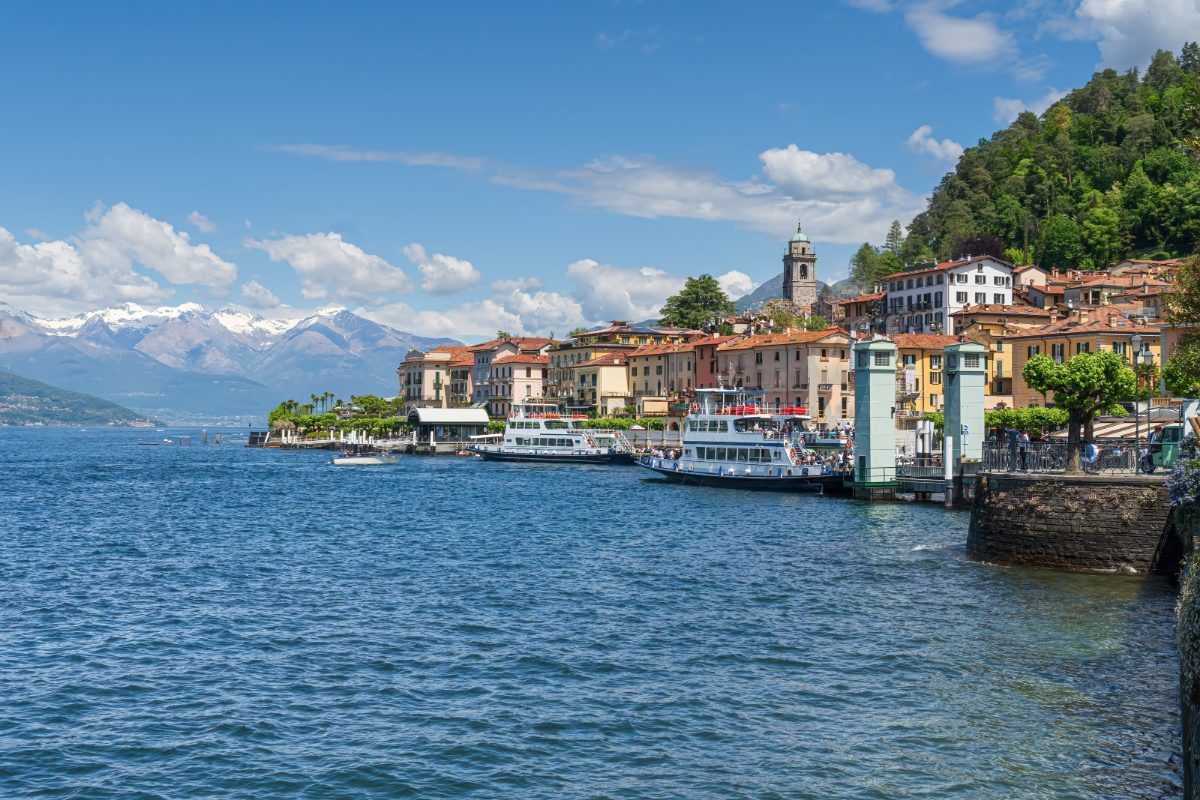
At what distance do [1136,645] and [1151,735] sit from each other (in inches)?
270

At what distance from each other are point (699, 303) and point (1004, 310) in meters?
63.2

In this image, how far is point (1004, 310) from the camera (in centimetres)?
12112

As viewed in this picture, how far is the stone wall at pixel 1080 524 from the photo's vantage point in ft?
114

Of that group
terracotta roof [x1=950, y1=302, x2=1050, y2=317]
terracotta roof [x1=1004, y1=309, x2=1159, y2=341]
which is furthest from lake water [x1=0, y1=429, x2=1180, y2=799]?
terracotta roof [x1=950, y1=302, x2=1050, y2=317]

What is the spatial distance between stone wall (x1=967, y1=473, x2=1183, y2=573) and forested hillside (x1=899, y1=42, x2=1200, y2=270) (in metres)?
111

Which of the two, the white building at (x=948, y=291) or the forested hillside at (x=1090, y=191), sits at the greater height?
the forested hillside at (x=1090, y=191)

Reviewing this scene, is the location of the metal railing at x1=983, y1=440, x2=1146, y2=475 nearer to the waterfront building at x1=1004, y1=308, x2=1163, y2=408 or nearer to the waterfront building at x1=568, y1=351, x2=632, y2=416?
the waterfront building at x1=1004, y1=308, x2=1163, y2=408

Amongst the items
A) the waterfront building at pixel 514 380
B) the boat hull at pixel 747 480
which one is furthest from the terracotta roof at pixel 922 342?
the waterfront building at pixel 514 380

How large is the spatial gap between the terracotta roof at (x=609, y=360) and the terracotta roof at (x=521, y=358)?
12.6 metres

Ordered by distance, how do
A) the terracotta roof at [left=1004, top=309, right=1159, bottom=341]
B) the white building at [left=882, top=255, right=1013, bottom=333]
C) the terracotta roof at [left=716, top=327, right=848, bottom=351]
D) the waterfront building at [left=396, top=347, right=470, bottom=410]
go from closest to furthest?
1. the terracotta roof at [left=1004, top=309, right=1159, bottom=341]
2. the terracotta roof at [left=716, top=327, right=848, bottom=351]
3. the white building at [left=882, top=255, right=1013, bottom=333]
4. the waterfront building at [left=396, top=347, right=470, bottom=410]

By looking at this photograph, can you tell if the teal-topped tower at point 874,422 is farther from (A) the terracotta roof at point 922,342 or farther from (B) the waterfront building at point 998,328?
(A) the terracotta roof at point 922,342

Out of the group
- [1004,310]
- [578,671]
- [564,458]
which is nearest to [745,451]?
[564,458]

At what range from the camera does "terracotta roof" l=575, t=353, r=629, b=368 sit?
152 metres

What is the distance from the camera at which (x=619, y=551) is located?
45688 mm
